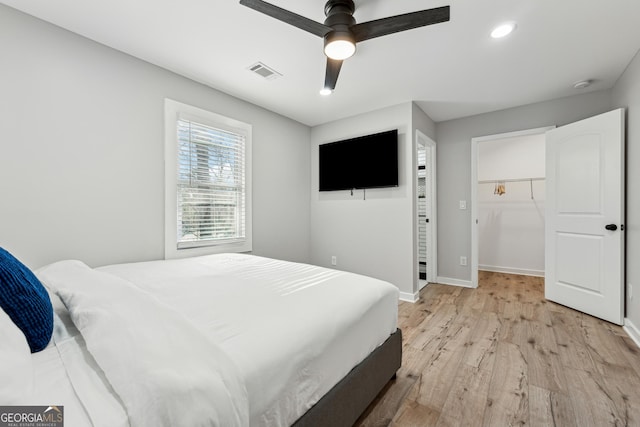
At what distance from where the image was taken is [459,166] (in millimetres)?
4012

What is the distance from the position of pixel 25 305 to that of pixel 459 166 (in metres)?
Result: 4.49

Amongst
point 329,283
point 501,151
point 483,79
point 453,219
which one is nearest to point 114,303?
point 329,283

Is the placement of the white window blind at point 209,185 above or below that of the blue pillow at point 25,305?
above

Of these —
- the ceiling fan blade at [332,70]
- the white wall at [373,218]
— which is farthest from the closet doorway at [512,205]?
the ceiling fan blade at [332,70]

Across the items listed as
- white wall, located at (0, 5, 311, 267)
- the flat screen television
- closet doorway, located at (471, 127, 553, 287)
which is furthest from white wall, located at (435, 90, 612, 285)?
white wall, located at (0, 5, 311, 267)

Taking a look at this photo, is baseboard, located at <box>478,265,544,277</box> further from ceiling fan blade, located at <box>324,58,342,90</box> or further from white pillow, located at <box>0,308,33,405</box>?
white pillow, located at <box>0,308,33,405</box>

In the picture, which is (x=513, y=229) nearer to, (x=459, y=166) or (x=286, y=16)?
(x=459, y=166)

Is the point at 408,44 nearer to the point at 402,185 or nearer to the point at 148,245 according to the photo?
the point at 402,185

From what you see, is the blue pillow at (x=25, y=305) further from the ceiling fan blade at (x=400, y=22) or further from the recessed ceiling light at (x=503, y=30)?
the recessed ceiling light at (x=503, y=30)

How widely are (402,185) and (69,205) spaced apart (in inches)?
129

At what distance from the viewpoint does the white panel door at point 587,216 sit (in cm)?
264

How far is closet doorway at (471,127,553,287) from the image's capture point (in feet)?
14.8

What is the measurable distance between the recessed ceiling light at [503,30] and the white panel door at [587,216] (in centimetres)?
162

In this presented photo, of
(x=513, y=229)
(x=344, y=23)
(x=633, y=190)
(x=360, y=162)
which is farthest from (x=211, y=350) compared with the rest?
(x=513, y=229)
